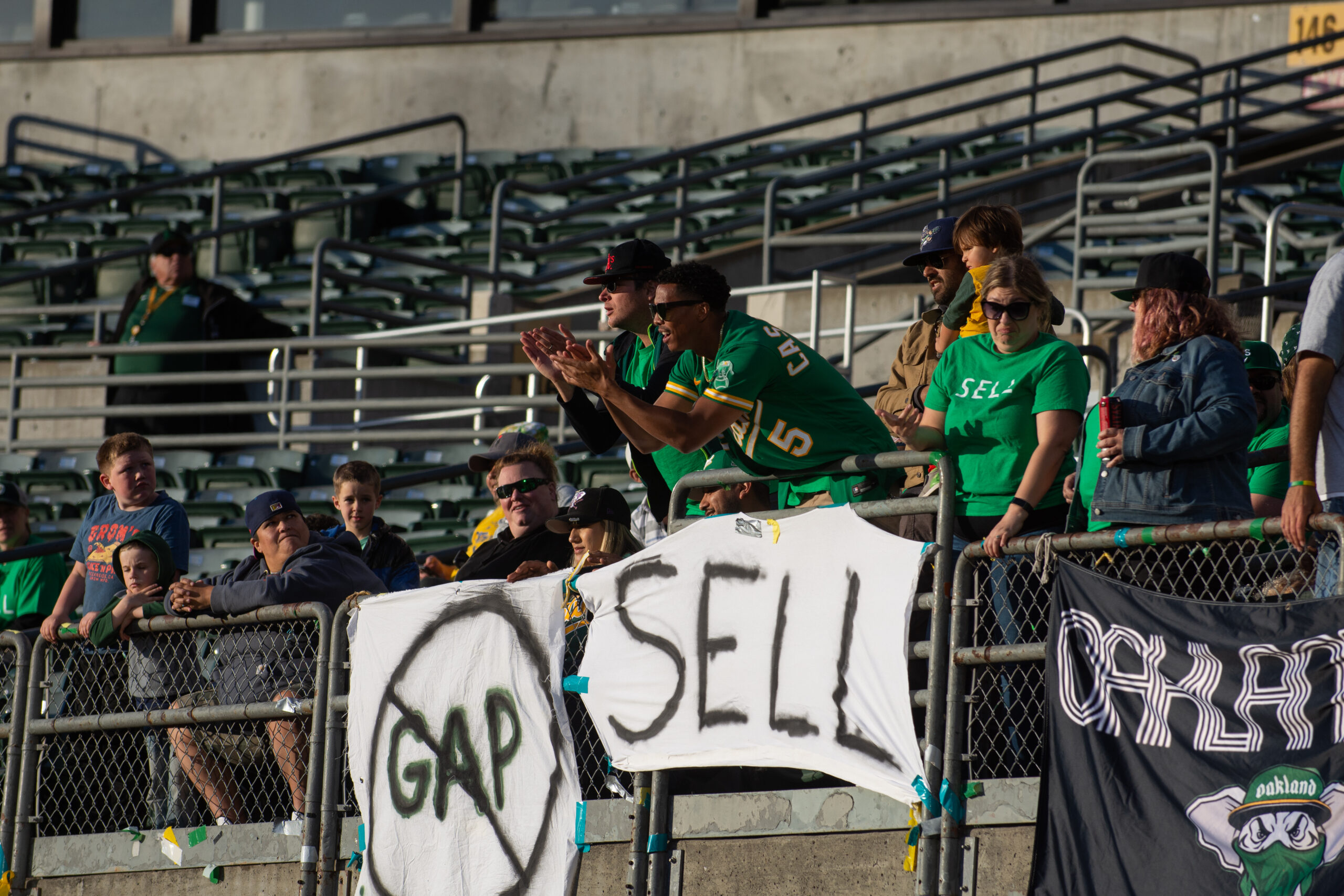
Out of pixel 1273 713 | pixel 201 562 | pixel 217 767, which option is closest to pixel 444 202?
pixel 201 562

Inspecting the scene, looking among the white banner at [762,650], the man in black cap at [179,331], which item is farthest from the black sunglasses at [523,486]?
the man in black cap at [179,331]

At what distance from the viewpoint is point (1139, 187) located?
10.0 metres

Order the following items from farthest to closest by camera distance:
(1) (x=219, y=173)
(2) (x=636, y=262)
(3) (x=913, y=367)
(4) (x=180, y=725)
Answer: (1) (x=219, y=173), (3) (x=913, y=367), (2) (x=636, y=262), (4) (x=180, y=725)

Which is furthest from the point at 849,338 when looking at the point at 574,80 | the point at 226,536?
the point at 574,80

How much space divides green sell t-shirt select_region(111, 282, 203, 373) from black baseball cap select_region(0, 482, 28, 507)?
3016mm

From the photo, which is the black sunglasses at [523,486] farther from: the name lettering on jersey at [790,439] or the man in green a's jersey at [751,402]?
the name lettering on jersey at [790,439]

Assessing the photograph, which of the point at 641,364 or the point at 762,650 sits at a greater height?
the point at 641,364

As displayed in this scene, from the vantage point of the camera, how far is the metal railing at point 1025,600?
182 inches

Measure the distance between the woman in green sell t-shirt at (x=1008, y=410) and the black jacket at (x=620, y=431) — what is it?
42.0 inches

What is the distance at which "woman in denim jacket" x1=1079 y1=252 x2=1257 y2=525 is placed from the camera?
495 centimetres

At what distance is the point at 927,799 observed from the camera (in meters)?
5.02

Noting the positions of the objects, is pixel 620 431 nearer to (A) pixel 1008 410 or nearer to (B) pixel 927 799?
(A) pixel 1008 410

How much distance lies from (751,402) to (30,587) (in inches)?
173

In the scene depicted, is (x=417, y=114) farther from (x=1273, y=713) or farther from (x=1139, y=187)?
(x=1273, y=713)
